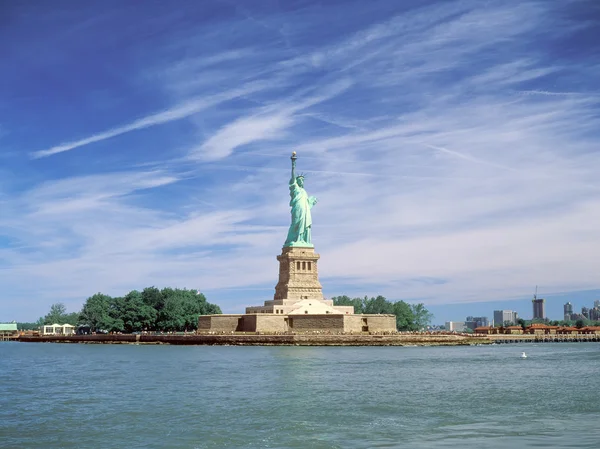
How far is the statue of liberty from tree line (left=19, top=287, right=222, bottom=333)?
70.9 feet

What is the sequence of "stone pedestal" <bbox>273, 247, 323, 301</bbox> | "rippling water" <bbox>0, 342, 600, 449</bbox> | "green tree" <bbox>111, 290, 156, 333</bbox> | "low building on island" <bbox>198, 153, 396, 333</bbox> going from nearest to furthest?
"rippling water" <bbox>0, 342, 600, 449</bbox>
"low building on island" <bbox>198, 153, 396, 333</bbox>
"stone pedestal" <bbox>273, 247, 323, 301</bbox>
"green tree" <bbox>111, 290, 156, 333</bbox>

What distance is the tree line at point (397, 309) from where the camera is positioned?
372 ft

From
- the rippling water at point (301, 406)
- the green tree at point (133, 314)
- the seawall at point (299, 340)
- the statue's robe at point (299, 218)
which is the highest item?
the statue's robe at point (299, 218)

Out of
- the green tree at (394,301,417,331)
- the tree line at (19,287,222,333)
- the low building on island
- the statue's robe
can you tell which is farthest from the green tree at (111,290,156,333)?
the green tree at (394,301,417,331)

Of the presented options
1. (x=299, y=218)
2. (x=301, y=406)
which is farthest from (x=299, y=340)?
(x=301, y=406)

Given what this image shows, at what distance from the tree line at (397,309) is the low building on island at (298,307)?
28637 mm

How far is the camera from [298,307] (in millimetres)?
80750

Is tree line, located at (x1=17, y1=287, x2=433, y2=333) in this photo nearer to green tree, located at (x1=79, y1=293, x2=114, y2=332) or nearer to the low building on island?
green tree, located at (x1=79, y1=293, x2=114, y2=332)

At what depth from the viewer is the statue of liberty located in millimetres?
87250

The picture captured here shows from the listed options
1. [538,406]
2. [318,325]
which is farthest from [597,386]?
[318,325]

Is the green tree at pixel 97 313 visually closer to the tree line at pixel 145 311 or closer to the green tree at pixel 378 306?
the tree line at pixel 145 311

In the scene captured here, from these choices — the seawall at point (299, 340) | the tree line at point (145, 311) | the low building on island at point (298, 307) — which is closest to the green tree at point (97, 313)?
the tree line at point (145, 311)

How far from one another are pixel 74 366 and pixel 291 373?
17421 millimetres

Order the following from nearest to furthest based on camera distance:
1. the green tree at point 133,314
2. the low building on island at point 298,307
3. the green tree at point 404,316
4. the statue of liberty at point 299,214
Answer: the low building on island at point 298,307
the statue of liberty at point 299,214
the green tree at point 133,314
the green tree at point 404,316
